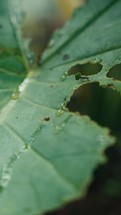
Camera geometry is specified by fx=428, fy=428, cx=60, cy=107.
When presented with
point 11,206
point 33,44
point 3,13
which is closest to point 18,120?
point 11,206

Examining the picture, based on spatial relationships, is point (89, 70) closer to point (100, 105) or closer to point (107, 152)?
point (100, 105)

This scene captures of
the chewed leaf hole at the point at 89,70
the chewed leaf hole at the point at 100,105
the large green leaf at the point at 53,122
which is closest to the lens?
the large green leaf at the point at 53,122

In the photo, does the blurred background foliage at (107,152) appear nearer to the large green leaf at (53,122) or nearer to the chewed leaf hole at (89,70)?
the chewed leaf hole at (89,70)

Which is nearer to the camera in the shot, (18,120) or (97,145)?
(97,145)

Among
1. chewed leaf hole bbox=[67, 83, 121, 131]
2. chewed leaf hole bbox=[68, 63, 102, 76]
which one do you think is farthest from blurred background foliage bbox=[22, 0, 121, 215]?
chewed leaf hole bbox=[68, 63, 102, 76]

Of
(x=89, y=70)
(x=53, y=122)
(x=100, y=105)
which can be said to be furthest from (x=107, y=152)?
(x=53, y=122)

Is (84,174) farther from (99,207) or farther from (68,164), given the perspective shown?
(99,207)

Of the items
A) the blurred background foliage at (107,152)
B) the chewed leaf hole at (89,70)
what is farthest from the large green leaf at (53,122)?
the blurred background foliage at (107,152)
